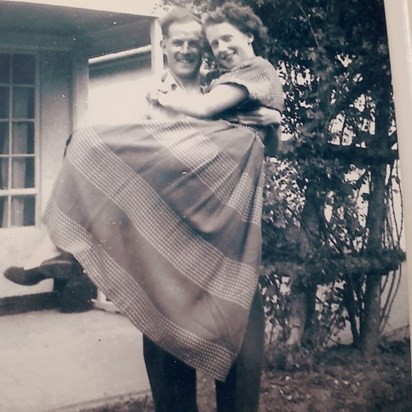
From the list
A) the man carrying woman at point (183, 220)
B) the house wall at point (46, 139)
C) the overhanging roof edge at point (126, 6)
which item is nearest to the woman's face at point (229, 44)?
the man carrying woman at point (183, 220)

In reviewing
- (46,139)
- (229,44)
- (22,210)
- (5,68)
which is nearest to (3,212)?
(22,210)

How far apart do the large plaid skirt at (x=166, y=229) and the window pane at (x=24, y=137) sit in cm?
7

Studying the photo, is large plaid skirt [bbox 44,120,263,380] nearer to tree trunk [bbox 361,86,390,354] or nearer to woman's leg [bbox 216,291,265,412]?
woman's leg [bbox 216,291,265,412]

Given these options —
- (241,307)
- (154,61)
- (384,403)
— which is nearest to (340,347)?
(384,403)

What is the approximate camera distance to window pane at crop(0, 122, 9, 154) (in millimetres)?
882

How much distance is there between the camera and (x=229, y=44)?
100 centimetres

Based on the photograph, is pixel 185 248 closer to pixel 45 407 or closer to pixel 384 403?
pixel 45 407

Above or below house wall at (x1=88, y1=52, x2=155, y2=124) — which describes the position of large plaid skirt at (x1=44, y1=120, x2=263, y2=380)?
below

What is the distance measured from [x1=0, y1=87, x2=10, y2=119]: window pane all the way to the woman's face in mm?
356

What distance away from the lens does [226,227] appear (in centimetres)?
94

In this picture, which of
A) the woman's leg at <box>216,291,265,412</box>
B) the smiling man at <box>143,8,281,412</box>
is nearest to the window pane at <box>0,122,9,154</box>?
the smiling man at <box>143,8,281,412</box>

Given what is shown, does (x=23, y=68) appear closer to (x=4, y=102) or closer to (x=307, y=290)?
(x=4, y=102)

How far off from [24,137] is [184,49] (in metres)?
0.31

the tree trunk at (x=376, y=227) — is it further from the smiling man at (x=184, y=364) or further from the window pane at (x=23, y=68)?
the window pane at (x=23, y=68)
